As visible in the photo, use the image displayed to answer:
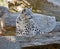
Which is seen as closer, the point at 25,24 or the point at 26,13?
the point at 26,13

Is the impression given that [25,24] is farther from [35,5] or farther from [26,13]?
[35,5]

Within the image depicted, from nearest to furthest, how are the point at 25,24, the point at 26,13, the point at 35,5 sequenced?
the point at 26,13 < the point at 25,24 < the point at 35,5

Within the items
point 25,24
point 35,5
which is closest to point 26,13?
point 25,24

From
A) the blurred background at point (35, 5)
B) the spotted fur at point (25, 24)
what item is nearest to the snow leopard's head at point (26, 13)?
the spotted fur at point (25, 24)

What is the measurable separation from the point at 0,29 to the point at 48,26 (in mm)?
1001

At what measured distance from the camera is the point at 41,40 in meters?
1.54

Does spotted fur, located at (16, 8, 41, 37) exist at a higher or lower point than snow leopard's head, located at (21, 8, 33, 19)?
lower

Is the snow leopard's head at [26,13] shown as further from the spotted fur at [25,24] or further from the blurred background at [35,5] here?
the blurred background at [35,5]

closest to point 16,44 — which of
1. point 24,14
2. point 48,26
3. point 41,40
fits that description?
point 41,40

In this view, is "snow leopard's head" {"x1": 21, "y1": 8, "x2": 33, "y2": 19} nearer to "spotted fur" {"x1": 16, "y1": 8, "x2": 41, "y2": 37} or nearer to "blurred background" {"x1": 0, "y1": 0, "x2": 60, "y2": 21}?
"spotted fur" {"x1": 16, "y1": 8, "x2": 41, "y2": 37}

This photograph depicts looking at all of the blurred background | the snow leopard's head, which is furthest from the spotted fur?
the blurred background

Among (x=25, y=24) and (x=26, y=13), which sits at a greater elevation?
(x=26, y=13)

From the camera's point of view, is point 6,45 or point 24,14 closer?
point 6,45

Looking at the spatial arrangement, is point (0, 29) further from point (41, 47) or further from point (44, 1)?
point (41, 47)
